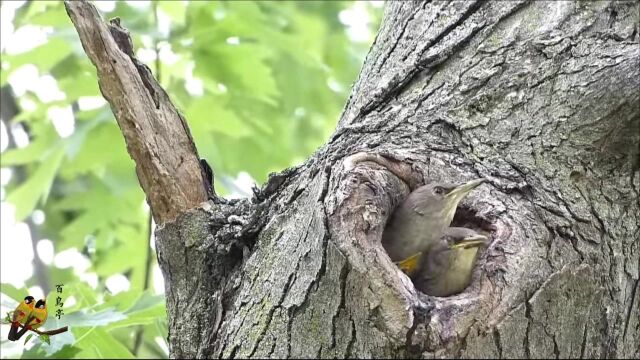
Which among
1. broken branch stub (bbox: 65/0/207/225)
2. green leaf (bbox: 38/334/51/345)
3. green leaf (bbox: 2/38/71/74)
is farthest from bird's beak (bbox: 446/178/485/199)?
green leaf (bbox: 2/38/71/74)

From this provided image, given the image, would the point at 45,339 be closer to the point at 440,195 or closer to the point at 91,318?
the point at 91,318

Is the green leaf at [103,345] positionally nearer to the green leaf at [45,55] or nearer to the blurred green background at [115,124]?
the blurred green background at [115,124]

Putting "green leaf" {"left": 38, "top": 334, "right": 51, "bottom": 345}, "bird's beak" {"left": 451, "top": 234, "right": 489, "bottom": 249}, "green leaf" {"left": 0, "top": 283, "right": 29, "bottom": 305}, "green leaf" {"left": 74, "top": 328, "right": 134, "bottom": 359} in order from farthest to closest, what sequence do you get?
"green leaf" {"left": 74, "top": 328, "right": 134, "bottom": 359}, "green leaf" {"left": 0, "top": 283, "right": 29, "bottom": 305}, "green leaf" {"left": 38, "top": 334, "right": 51, "bottom": 345}, "bird's beak" {"left": 451, "top": 234, "right": 489, "bottom": 249}

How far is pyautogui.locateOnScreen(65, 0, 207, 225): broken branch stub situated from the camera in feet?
7.01

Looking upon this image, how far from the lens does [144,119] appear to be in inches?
85.1

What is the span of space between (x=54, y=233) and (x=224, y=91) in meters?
1.79

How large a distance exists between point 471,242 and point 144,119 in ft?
2.84

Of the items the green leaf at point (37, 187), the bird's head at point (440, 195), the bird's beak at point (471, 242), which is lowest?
the bird's beak at point (471, 242)

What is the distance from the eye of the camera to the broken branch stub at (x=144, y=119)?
2137 mm

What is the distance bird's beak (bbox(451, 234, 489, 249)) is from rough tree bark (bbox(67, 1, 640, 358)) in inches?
1.8

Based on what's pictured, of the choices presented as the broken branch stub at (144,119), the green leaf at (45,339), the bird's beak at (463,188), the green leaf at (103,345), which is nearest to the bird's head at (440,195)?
the bird's beak at (463,188)

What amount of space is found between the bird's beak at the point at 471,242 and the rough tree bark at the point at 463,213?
0.05 metres

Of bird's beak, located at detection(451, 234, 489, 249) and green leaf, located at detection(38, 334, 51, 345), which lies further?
green leaf, located at detection(38, 334, 51, 345)

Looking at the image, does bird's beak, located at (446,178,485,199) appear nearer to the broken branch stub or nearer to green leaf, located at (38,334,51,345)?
the broken branch stub
